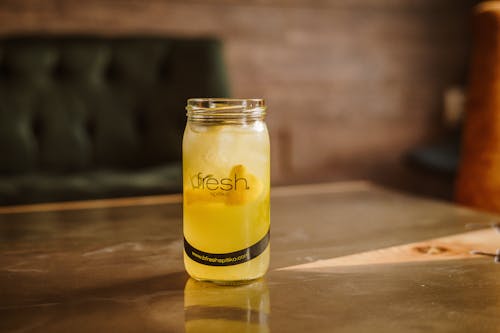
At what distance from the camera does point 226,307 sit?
1.87 feet

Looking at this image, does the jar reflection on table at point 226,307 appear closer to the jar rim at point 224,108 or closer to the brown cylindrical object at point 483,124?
the jar rim at point 224,108

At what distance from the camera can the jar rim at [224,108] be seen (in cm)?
61

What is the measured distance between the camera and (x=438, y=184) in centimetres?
307

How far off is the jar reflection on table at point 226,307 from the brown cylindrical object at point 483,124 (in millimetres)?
897

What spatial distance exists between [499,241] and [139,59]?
169 centimetres

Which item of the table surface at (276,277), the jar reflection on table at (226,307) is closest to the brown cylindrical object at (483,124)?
the table surface at (276,277)

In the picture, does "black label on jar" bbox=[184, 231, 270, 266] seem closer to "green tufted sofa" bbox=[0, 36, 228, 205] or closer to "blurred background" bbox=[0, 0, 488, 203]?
"green tufted sofa" bbox=[0, 36, 228, 205]

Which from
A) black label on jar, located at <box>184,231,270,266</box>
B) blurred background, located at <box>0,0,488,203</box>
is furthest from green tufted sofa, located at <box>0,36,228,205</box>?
black label on jar, located at <box>184,231,270,266</box>

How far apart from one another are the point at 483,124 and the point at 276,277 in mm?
950

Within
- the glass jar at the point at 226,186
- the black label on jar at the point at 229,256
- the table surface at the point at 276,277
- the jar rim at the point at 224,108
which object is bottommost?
the table surface at the point at 276,277

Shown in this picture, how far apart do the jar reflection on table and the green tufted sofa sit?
1340 mm

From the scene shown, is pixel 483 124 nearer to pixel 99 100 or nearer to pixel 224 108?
pixel 224 108

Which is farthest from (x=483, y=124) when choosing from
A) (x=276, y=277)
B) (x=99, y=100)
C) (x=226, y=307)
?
(x=99, y=100)

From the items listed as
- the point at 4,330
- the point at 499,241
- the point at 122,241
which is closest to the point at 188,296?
the point at 4,330
